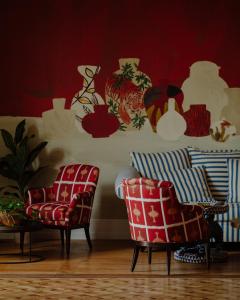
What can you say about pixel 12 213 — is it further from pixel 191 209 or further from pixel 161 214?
pixel 191 209

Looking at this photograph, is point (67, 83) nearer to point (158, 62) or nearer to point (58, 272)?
point (158, 62)

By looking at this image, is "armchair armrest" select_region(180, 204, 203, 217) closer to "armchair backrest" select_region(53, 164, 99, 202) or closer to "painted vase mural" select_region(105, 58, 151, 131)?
"armchair backrest" select_region(53, 164, 99, 202)

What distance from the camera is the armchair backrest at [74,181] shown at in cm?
650

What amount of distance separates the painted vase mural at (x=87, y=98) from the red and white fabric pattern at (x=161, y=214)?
2223 millimetres

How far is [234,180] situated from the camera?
6.50m

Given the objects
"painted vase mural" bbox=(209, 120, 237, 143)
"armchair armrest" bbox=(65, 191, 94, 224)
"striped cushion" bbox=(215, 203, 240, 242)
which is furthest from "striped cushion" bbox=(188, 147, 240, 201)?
"armchair armrest" bbox=(65, 191, 94, 224)

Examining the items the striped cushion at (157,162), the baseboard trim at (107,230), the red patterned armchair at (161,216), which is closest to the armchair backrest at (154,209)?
the red patterned armchair at (161,216)

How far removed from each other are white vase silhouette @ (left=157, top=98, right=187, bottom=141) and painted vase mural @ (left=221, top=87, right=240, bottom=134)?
19.1 inches

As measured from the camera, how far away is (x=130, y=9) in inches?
281

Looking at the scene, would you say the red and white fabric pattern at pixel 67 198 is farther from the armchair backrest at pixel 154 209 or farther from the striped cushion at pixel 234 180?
the striped cushion at pixel 234 180

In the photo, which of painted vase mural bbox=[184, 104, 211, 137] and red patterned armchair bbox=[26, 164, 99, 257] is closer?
red patterned armchair bbox=[26, 164, 99, 257]

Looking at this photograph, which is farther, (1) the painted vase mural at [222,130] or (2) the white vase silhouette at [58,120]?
(2) the white vase silhouette at [58,120]

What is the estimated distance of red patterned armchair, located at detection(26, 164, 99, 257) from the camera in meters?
6.00

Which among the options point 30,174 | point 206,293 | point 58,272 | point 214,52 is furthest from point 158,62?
point 206,293
